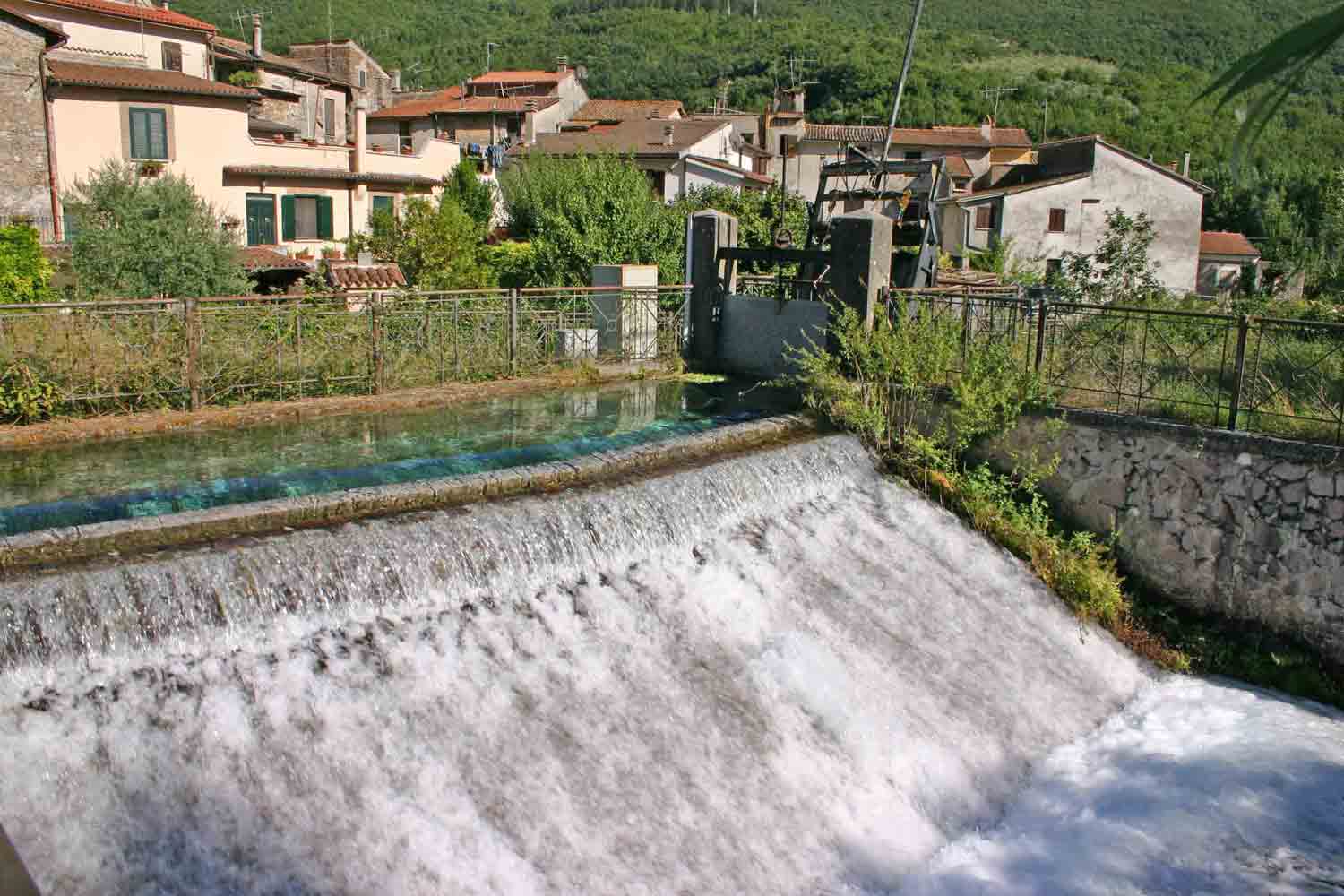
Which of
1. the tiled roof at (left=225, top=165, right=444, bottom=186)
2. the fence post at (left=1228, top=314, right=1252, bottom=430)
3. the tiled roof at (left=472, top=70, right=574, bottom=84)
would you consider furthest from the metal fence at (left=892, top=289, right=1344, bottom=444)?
the tiled roof at (left=472, top=70, right=574, bottom=84)

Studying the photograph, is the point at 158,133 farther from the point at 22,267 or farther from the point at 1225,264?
the point at 1225,264

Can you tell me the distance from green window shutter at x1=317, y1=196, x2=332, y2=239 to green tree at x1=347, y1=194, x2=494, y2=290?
7532 mm

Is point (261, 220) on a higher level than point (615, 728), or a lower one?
higher

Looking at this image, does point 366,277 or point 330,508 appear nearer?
point 330,508

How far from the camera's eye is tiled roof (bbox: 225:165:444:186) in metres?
30.7

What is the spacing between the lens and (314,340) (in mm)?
13055

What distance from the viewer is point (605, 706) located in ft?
23.4

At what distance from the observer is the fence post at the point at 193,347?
11701mm

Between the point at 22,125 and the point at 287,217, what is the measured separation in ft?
22.6

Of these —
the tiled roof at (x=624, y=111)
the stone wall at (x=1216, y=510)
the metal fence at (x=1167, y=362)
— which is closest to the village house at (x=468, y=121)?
the tiled roof at (x=624, y=111)

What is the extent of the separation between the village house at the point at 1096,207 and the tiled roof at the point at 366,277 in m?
20.2

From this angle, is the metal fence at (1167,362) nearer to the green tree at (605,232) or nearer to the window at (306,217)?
the green tree at (605,232)

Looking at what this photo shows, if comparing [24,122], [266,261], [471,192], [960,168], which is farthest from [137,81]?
[960,168]

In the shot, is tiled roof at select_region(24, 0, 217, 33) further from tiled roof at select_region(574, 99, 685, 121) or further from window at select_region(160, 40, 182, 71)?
tiled roof at select_region(574, 99, 685, 121)
